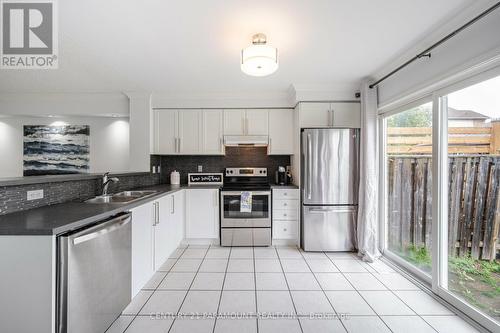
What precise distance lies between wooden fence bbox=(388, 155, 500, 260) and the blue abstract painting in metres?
5.11

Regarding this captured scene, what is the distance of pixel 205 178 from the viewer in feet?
12.5

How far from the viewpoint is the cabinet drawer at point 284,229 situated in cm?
336

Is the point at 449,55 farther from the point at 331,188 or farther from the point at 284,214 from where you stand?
the point at 284,214

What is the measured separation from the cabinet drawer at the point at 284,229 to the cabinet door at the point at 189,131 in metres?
1.73

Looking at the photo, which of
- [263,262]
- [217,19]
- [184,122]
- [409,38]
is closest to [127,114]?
[184,122]

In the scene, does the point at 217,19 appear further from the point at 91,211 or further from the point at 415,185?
the point at 415,185

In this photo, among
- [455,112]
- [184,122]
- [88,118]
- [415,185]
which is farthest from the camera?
[88,118]

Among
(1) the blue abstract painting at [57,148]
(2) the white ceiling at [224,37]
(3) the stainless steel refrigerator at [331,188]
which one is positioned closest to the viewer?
(2) the white ceiling at [224,37]

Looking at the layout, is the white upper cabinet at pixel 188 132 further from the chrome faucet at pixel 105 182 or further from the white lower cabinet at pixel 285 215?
the chrome faucet at pixel 105 182

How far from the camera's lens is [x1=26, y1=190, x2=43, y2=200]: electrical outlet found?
154cm

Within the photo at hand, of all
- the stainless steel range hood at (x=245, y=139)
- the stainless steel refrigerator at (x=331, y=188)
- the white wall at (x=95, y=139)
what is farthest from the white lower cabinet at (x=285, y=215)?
the white wall at (x=95, y=139)

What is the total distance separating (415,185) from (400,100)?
3.25ft

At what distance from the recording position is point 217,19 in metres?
1.77

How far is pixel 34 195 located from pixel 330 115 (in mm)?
3343
